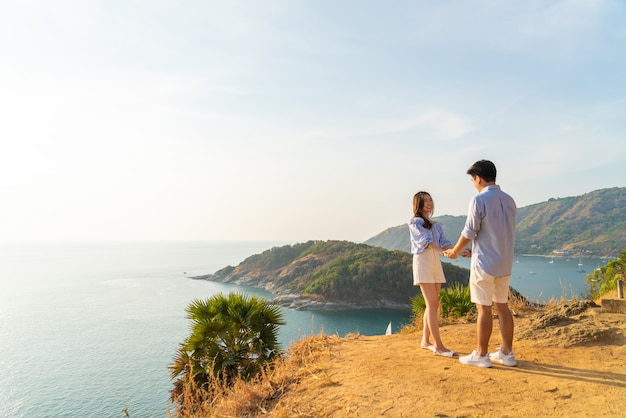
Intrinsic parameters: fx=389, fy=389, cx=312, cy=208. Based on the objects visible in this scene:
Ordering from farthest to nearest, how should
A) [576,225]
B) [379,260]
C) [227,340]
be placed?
[576,225], [379,260], [227,340]

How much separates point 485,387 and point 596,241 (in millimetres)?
166960

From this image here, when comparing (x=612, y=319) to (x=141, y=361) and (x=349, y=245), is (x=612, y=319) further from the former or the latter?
(x=349, y=245)

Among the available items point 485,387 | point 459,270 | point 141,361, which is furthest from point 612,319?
point 459,270

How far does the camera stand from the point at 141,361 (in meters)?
49.1

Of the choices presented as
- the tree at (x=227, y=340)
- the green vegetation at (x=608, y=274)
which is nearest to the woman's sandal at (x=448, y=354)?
the tree at (x=227, y=340)

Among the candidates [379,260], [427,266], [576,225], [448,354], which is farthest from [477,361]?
[576,225]

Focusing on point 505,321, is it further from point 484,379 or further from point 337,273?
point 337,273

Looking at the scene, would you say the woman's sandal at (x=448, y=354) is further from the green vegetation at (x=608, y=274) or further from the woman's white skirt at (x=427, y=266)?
the green vegetation at (x=608, y=274)

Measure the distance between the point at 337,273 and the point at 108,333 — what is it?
164 feet

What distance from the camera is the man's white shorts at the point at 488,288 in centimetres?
381

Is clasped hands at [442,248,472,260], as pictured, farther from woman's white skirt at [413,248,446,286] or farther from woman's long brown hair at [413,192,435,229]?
woman's long brown hair at [413,192,435,229]

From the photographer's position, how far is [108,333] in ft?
207

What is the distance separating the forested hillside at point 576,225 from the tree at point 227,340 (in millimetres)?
130660

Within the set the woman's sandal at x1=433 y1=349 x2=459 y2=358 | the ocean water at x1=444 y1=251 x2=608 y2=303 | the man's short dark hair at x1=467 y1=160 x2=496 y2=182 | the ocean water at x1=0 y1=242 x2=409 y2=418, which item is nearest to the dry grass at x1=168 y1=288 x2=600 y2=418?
the woman's sandal at x1=433 y1=349 x2=459 y2=358
